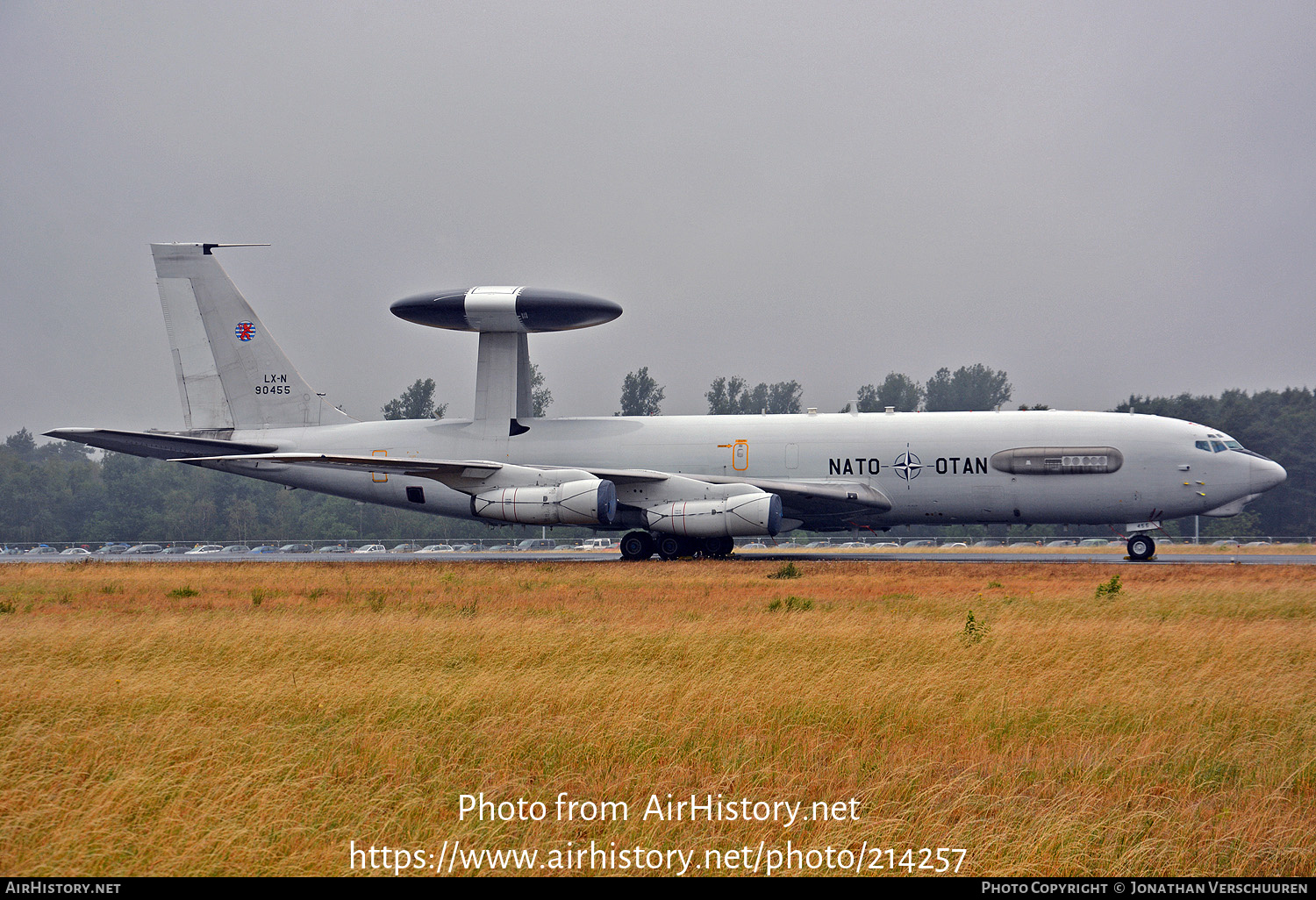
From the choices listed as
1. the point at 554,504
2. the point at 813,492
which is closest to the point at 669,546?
the point at 554,504

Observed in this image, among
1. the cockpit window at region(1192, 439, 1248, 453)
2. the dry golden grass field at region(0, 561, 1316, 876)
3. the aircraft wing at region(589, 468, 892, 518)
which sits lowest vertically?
the dry golden grass field at region(0, 561, 1316, 876)

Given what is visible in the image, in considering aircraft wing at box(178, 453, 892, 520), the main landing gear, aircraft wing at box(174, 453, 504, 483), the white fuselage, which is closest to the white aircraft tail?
the white fuselage

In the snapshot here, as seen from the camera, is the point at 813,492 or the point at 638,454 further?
the point at 638,454

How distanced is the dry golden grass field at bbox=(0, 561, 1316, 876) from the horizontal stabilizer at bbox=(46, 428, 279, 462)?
13698 mm

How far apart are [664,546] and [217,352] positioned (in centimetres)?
1560

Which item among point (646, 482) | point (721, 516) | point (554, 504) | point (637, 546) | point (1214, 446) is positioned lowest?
point (637, 546)

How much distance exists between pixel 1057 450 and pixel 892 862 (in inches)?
875

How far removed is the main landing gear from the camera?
27000 mm

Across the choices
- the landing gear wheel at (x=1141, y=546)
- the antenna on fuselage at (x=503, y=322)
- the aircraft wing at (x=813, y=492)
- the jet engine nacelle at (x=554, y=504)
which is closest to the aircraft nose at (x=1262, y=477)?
the landing gear wheel at (x=1141, y=546)

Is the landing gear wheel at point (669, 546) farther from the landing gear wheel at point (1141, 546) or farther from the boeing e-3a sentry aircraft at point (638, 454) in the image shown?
the landing gear wheel at point (1141, 546)

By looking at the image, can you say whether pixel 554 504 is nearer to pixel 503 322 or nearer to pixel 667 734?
pixel 503 322

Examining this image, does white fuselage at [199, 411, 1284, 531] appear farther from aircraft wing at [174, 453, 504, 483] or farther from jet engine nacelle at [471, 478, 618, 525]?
jet engine nacelle at [471, 478, 618, 525]

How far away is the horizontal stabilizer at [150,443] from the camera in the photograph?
25.8m

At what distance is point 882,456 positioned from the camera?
26.2m
